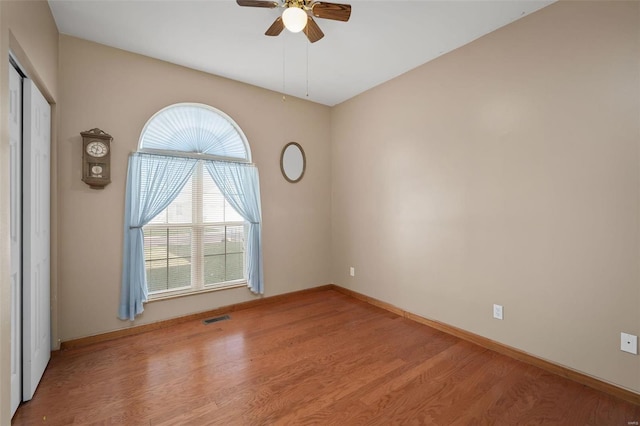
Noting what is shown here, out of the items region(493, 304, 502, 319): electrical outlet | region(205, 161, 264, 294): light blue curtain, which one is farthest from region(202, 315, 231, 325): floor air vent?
region(493, 304, 502, 319): electrical outlet

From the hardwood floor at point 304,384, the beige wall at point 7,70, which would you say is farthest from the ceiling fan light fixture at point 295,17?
the hardwood floor at point 304,384

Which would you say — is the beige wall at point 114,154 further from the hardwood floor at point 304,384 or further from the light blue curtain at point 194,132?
the hardwood floor at point 304,384

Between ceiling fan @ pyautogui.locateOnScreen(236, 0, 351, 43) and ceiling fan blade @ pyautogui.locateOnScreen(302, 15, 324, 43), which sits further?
ceiling fan blade @ pyautogui.locateOnScreen(302, 15, 324, 43)

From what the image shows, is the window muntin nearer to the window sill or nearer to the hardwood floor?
the window sill

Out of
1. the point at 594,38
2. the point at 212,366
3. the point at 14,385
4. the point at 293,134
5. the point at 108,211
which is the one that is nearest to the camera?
the point at 14,385

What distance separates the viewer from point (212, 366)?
238 centimetres

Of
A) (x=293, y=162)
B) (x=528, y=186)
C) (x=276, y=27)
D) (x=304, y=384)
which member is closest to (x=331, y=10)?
(x=276, y=27)

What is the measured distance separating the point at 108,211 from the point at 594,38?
440 cm

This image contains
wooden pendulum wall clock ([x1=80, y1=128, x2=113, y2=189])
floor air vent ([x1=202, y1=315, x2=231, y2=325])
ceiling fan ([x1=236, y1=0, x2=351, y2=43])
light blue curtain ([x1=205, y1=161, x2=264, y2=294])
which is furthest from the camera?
light blue curtain ([x1=205, y1=161, x2=264, y2=294])

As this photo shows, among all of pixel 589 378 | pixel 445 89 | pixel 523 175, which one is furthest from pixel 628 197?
pixel 445 89

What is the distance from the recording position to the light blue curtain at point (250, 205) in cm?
362

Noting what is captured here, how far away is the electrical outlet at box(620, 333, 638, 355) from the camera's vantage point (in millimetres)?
1897

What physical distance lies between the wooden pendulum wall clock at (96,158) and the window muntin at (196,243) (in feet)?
2.07

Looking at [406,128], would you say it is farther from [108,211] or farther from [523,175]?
[108,211]
